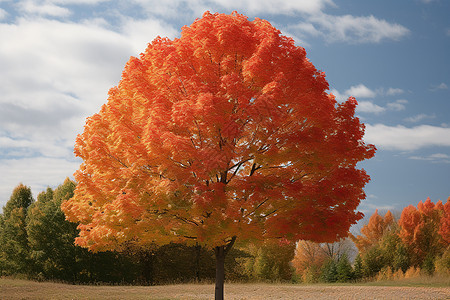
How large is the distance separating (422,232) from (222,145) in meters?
46.9

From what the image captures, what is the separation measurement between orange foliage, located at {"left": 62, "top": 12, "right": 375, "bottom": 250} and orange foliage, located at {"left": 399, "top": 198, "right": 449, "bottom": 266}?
4141cm

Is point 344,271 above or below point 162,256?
below

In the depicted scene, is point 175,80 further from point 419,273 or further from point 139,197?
point 419,273

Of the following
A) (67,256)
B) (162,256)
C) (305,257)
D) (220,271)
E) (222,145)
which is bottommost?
(305,257)

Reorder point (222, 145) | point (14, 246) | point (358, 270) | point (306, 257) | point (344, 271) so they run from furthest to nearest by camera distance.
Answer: point (306, 257) < point (358, 270) < point (344, 271) < point (14, 246) < point (222, 145)

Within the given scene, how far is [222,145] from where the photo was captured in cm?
1482

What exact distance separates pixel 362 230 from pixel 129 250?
47076mm

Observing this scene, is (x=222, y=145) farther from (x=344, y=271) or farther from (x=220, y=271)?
(x=344, y=271)

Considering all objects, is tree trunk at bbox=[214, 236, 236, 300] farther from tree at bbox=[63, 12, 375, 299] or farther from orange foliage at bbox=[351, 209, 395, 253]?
orange foliage at bbox=[351, 209, 395, 253]

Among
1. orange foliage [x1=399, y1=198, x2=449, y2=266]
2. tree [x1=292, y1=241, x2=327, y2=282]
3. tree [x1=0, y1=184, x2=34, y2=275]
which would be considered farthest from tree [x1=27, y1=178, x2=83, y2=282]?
orange foliage [x1=399, y1=198, x2=449, y2=266]

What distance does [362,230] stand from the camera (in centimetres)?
7106

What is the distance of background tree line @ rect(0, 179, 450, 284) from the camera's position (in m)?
35.9

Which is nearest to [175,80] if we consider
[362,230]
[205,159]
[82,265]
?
[205,159]

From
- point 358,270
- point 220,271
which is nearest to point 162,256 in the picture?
point 358,270
